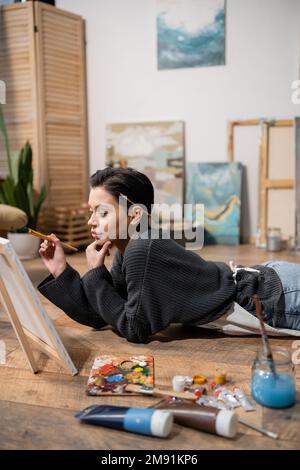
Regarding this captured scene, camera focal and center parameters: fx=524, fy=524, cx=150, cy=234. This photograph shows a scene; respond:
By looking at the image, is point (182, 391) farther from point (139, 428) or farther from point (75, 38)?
point (75, 38)

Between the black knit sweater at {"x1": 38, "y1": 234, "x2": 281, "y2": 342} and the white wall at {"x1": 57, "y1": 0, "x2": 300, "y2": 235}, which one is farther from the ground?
the white wall at {"x1": 57, "y1": 0, "x2": 300, "y2": 235}

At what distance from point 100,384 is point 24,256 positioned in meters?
2.10

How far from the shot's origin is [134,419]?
3.66ft

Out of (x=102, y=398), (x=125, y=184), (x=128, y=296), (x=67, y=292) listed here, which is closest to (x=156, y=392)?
(x=102, y=398)

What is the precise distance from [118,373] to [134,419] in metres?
0.33

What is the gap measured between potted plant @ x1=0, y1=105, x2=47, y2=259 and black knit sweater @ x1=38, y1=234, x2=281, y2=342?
1.63m

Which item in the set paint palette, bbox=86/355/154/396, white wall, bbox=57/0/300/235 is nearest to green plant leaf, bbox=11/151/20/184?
white wall, bbox=57/0/300/235

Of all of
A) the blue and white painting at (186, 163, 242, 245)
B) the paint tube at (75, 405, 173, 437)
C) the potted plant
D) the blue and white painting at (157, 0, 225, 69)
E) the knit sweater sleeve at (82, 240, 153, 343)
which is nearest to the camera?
the paint tube at (75, 405, 173, 437)

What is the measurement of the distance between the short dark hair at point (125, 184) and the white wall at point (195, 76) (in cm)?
211

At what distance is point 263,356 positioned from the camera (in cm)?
124

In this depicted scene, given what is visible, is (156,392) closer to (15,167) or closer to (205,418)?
(205,418)

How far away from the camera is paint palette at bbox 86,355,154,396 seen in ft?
4.42

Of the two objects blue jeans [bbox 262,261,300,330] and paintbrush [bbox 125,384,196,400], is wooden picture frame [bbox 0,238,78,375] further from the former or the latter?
blue jeans [bbox 262,261,300,330]

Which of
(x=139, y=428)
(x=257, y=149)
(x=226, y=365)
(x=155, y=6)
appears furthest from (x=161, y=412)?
(x=155, y=6)
